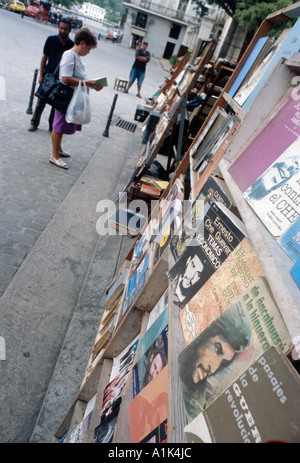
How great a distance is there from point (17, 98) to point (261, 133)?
7609mm

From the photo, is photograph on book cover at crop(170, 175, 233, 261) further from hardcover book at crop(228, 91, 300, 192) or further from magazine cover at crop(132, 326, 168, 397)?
magazine cover at crop(132, 326, 168, 397)

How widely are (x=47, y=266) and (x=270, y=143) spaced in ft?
9.01

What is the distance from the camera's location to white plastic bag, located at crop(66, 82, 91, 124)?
14.2ft

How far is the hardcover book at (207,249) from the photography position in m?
1.01

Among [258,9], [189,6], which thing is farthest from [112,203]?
[189,6]

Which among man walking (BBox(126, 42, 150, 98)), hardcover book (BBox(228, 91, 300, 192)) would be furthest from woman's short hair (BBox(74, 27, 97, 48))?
man walking (BBox(126, 42, 150, 98))

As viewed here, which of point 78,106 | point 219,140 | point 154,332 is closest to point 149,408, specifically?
point 154,332

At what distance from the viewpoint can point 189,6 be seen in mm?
38656

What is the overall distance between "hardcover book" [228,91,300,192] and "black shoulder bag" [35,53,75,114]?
381 cm

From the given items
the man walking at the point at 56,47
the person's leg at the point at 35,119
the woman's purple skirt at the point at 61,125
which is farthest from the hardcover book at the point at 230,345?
the person's leg at the point at 35,119

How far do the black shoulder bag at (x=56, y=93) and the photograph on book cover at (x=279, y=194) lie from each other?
157 inches

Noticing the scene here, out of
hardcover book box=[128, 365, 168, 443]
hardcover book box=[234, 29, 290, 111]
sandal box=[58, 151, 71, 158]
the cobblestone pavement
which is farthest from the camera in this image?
sandal box=[58, 151, 71, 158]

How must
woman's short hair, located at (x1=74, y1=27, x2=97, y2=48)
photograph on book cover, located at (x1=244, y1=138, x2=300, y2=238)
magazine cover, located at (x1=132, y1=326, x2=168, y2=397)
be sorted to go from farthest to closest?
woman's short hair, located at (x1=74, y1=27, x2=97, y2=48), magazine cover, located at (x1=132, y1=326, x2=168, y2=397), photograph on book cover, located at (x1=244, y1=138, x2=300, y2=238)

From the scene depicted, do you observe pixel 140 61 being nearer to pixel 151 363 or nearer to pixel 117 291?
pixel 117 291
